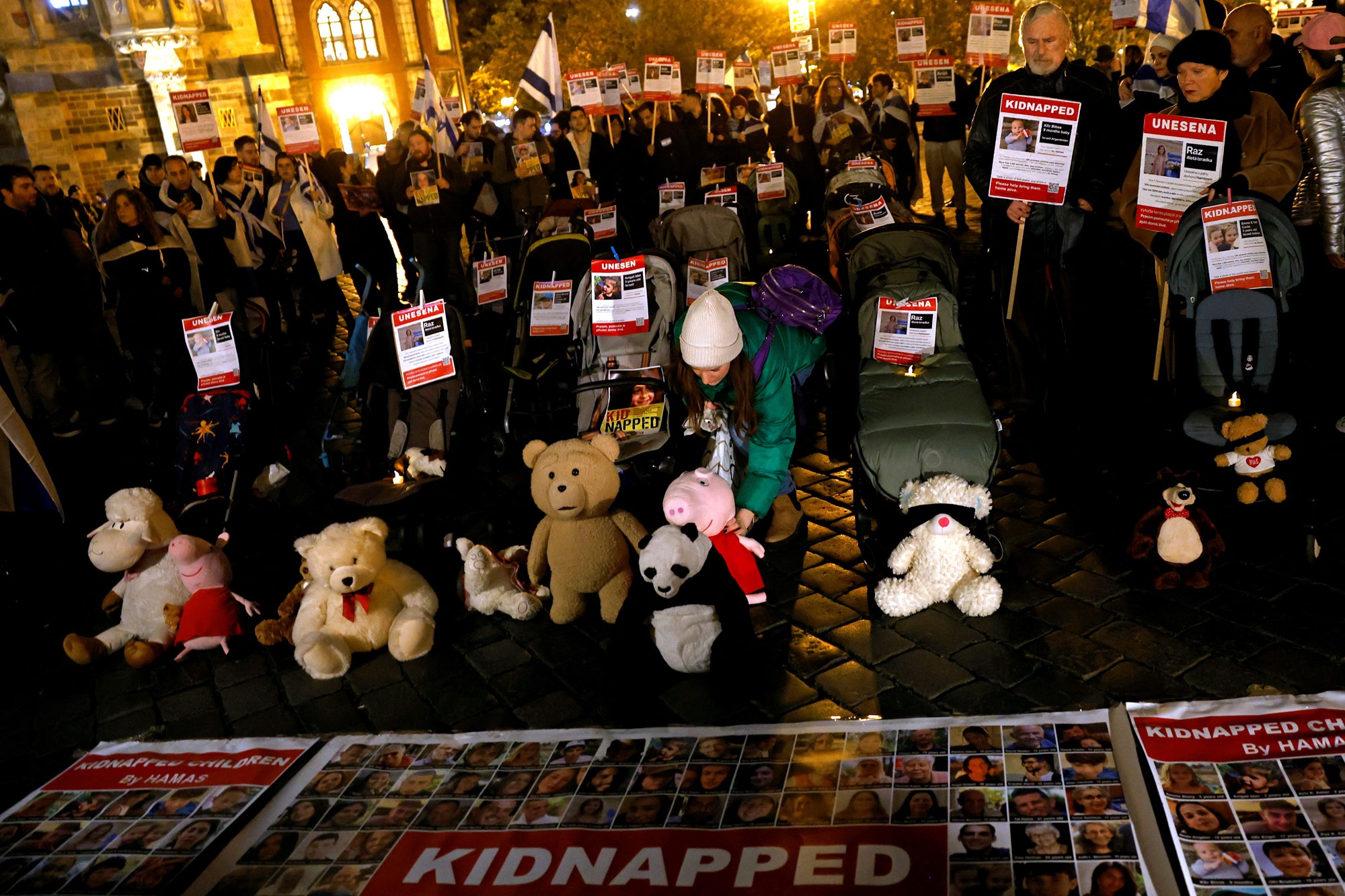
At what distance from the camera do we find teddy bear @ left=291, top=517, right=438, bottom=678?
14.2ft

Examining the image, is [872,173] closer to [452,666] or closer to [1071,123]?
[1071,123]

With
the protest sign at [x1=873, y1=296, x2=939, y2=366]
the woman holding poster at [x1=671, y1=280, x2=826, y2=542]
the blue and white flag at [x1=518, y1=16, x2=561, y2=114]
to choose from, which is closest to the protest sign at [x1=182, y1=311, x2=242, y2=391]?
the woman holding poster at [x1=671, y1=280, x2=826, y2=542]

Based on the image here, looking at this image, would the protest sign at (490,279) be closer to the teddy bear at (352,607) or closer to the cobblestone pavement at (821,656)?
the cobblestone pavement at (821,656)

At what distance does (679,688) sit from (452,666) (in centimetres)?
112

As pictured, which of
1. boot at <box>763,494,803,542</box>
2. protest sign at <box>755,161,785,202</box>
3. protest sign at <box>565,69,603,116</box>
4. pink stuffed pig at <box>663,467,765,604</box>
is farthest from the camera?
protest sign at <box>565,69,603,116</box>

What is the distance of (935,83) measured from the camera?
11.6 metres

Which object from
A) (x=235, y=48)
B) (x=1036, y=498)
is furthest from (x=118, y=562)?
(x=235, y=48)

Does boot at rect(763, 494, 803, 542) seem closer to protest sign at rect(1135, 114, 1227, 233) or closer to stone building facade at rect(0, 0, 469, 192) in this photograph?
protest sign at rect(1135, 114, 1227, 233)

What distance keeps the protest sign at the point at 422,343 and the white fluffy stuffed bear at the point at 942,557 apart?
2.76 metres

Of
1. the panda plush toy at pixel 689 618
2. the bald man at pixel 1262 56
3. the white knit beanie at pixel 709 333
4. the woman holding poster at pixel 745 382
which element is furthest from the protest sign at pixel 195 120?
the bald man at pixel 1262 56

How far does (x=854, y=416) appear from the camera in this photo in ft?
16.5

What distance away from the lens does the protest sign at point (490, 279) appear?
7125mm

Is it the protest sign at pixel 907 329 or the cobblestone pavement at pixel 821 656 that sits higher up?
the protest sign at pixel 907 329

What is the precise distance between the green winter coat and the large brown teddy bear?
589mm
